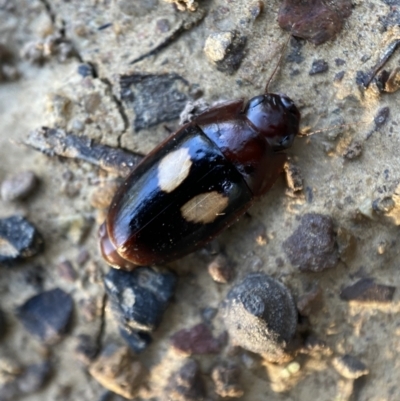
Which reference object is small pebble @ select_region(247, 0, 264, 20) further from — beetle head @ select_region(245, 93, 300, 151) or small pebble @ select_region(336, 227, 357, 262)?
small pebble @ select_region(336, 227, 357, 262)

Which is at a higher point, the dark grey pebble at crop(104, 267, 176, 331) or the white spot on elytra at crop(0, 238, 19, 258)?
the white spot on elytra at crop(0, 238, 19, 258)

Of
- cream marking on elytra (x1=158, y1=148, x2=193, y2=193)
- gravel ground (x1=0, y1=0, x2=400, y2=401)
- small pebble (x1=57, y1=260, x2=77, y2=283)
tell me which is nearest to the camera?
cream marking on elytra (x1=158, y1=148, x2=193, y2=193)

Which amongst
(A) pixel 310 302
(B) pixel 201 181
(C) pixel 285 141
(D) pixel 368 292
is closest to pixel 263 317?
(A) pixel 310 302

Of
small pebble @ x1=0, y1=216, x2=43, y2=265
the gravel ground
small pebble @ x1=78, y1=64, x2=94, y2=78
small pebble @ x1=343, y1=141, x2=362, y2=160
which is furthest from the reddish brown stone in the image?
small pebble @ x1=0, y1=216, x2=43, y2=265

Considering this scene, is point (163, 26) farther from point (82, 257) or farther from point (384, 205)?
point (384, 205)

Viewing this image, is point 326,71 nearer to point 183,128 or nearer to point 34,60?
point 183,128

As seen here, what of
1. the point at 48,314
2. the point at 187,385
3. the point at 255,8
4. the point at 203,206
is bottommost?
the point at 187,385

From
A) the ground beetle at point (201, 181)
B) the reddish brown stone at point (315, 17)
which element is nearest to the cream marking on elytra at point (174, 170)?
the ground beetle at point (201, 181)
